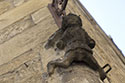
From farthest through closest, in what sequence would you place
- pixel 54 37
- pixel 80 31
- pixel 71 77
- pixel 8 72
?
pixel 8 72 < pixel 54 37 < pixel 80 31 < pixel 71 77

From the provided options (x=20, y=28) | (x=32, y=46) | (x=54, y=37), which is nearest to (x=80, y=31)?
(x=54, y=37)

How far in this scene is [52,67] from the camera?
6.48 ft

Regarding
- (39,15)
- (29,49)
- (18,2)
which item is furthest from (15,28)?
(18,2)

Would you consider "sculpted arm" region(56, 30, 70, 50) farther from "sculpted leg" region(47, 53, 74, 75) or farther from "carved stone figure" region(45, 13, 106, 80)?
"sculpted leg" region(47, 53, 74, 75)

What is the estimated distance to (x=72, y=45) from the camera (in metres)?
1.99

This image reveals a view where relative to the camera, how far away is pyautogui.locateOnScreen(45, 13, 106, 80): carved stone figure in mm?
1912

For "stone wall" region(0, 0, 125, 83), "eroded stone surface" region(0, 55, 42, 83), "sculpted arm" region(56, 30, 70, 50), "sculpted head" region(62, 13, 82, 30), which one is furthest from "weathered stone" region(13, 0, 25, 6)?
"sculpted arm" region(56, 30, 70, 50)

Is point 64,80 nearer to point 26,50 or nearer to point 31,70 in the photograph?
point 31,70

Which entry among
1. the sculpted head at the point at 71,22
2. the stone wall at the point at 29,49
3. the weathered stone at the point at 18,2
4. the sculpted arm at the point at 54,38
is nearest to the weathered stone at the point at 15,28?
the stone wall at the point at 29,49

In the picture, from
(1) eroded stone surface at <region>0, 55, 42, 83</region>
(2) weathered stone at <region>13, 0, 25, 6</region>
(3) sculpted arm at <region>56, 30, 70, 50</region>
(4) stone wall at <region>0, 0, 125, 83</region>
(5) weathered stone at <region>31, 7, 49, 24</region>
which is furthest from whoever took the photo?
(2) weathered stone at <region>13, 0, 25, 6</region>

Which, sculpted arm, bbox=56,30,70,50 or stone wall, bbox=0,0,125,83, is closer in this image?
stone wall, bbox=0,0,125,83

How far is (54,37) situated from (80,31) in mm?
294

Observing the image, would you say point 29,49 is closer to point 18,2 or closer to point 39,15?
point 39,15

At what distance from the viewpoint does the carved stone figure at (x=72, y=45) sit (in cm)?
191
